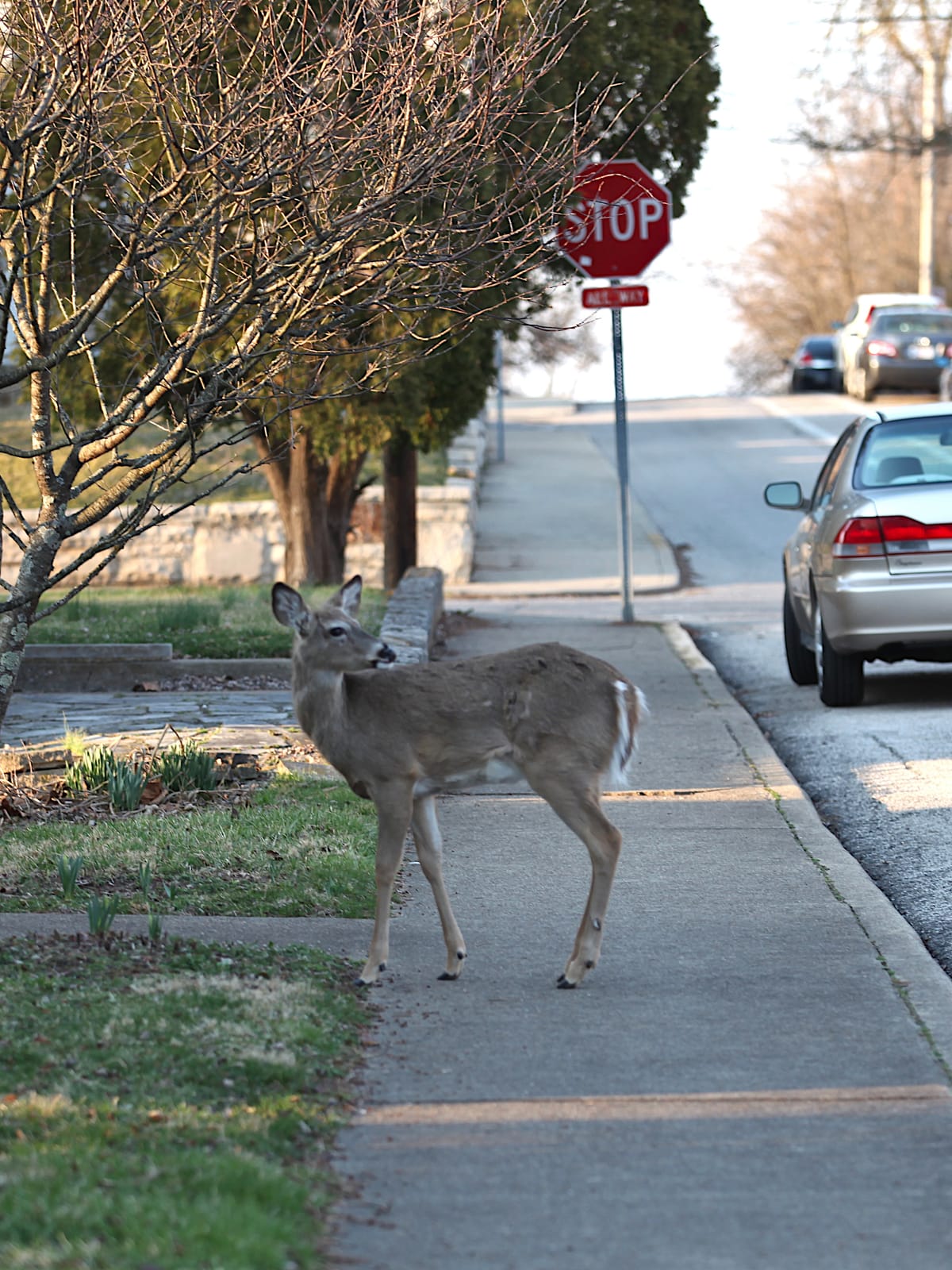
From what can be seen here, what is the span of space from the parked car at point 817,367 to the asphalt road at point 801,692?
12361mm

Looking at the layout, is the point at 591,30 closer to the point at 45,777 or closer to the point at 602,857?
the point at 45,777

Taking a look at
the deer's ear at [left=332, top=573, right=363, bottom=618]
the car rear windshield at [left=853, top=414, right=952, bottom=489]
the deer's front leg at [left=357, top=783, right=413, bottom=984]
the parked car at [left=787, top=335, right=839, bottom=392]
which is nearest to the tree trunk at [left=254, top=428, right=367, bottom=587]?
the car rear windshield at [left=853, top=414, right=952, bottom=489]

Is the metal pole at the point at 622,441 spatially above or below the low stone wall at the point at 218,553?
above

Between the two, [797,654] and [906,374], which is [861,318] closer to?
[906,374]

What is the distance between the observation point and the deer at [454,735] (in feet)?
19.4

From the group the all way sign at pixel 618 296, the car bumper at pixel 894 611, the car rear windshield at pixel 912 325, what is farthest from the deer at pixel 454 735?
the car rear windshield at pixel 912 325

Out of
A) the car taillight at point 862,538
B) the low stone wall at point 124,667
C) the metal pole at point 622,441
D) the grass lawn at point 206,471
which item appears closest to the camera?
the car taillight at point 862,538

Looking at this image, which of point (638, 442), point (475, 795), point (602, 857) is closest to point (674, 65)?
point (475, 795)

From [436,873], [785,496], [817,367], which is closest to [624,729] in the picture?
[436,873]

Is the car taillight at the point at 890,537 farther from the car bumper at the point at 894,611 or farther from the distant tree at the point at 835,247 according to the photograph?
the distant tree at the point at 835,247

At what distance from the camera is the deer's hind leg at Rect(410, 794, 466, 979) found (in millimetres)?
5914

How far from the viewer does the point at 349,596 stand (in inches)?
251

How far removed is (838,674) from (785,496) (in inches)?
57.8

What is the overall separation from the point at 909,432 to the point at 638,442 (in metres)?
25.4
